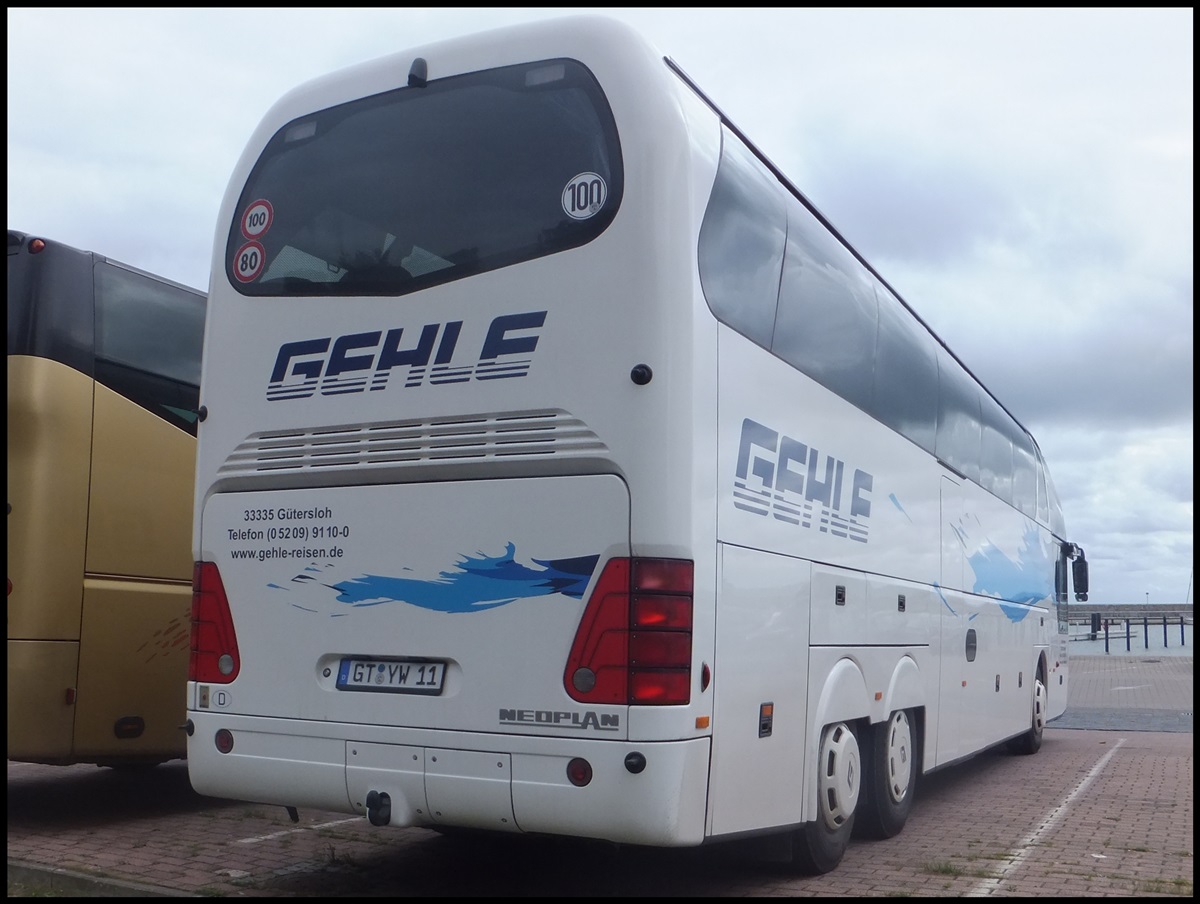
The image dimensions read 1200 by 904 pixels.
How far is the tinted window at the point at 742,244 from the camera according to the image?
563 cm

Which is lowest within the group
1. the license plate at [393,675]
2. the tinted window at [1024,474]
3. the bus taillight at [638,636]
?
the license plate at [393,675]

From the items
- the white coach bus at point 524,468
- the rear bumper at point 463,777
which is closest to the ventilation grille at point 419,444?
the white coach bus at point 524,468

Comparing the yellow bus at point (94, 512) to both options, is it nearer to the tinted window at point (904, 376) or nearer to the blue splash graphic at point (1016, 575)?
the tinted window at point (904, 376)

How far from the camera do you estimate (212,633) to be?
20.3 feet

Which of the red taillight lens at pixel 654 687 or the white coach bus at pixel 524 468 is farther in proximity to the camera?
the white coach bus at pixel 524 468

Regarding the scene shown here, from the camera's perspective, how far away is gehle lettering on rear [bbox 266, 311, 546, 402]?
5531 mm

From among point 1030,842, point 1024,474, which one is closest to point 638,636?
point 1030,842

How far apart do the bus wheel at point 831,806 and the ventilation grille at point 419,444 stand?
2.46 meters

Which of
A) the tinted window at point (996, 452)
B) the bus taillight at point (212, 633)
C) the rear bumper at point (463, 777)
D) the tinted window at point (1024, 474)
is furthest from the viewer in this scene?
Result: the tinted window at point (1024, 474)

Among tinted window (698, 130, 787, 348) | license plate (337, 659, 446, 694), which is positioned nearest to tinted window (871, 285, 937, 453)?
tinted window (698, 130, 787, 348)

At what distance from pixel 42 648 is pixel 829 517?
4.76 m

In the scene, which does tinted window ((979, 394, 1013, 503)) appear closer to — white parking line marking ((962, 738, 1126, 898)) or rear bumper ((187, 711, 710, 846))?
white parking line marking ((962, 738, 1126, 898))

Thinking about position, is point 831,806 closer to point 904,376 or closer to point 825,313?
point 825,313

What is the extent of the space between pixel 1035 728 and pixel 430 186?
425 inches
